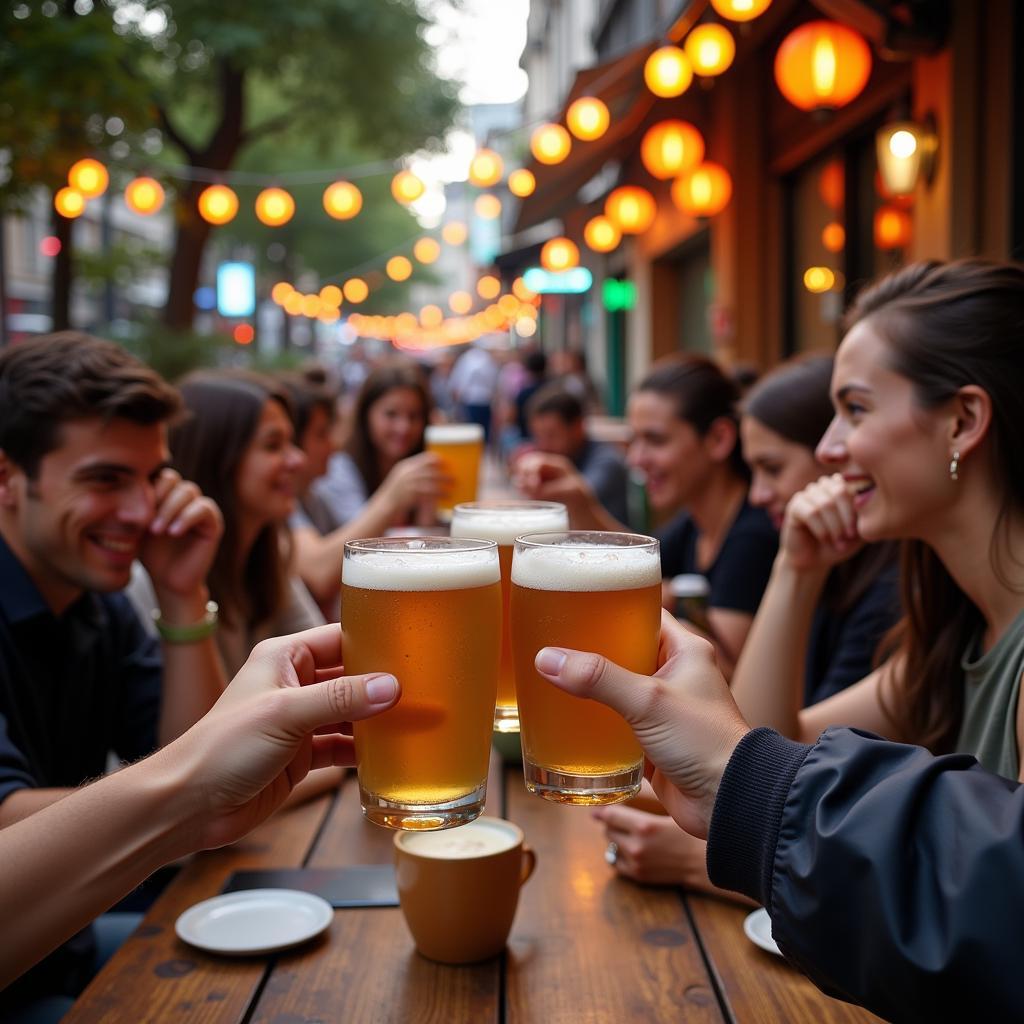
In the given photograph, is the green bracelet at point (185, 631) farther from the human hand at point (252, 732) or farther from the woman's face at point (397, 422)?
the woman's face at point (397, 422)

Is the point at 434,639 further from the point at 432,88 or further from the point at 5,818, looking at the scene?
the point at 432,88

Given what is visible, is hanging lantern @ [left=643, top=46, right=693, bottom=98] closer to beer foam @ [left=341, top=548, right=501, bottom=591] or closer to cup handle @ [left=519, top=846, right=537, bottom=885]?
cup handle @ [left=519, top=846, right=537, bottom=885]

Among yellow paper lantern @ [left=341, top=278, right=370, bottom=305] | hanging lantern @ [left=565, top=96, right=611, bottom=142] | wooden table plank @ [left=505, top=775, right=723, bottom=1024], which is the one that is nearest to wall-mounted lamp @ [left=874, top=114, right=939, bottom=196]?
hanging lantern @ [left=565, top=96, right=611, bottom=142]

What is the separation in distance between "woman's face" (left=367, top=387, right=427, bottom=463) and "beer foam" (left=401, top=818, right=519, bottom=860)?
388 centimetres

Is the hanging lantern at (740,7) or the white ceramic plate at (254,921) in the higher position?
the hanging lantern at (740,7)

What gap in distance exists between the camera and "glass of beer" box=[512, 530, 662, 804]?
1.20 m

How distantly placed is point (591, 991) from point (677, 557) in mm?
2896

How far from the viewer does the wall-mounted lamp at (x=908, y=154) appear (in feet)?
16.7

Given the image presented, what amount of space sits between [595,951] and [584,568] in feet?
2.21

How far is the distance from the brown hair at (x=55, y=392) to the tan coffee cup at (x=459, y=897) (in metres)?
1.08

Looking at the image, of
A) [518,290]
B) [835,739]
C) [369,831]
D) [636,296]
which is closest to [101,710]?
[369,831]

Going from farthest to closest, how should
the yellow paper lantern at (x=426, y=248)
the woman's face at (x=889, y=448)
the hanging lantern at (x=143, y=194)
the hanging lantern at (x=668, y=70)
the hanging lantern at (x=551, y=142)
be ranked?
the yellow paper lantern at (x=426, y=248), the hanging lantern at (x=143, y=194), the hanging lantern at (x=551, y=142), the hanging lantern at (x=668, y=70), the woman's face at (x=889, y=448)

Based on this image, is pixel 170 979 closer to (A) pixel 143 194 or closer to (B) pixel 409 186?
(A) pixel 143 194

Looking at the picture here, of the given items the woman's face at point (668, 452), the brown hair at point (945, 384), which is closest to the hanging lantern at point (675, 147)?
the woman's face at point (668, 452)
